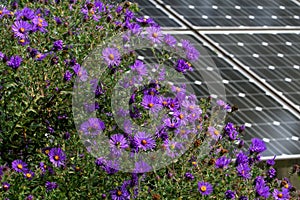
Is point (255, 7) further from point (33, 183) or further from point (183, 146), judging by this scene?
point (33, 183)

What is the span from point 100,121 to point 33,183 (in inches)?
19.8

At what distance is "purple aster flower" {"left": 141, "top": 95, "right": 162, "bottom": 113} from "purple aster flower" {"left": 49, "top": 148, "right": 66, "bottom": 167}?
0.53 metres

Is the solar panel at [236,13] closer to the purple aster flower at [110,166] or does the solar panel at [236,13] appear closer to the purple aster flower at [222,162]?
the purple aster flower at [222,162]

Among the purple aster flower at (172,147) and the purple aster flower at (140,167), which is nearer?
the purple aster flower at (140,167)

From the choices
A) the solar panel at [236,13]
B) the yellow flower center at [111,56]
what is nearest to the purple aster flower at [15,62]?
the yellow flower center at [111,56]

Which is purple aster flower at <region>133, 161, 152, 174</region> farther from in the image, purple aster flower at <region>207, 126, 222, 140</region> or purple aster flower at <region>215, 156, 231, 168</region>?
purple aster flower at <region>207, 126, 222, 140</region>

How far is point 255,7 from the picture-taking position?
852 cm

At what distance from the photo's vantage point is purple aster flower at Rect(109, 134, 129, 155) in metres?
4.12

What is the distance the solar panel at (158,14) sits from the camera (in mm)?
7416

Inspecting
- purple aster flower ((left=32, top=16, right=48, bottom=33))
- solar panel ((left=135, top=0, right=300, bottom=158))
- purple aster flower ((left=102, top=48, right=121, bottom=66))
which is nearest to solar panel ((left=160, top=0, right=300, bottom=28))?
solar panel ((left=135, top=0, right=300, bottom=158))

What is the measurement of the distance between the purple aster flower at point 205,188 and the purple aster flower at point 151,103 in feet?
1.57

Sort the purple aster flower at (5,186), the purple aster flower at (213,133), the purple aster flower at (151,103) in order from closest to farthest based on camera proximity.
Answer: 1. the purple aster flower at (5,186)
2. the purple aster flower at (151,103)
3. the purple aster flower at (213,133)

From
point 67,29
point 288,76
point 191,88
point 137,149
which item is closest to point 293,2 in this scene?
point 288,76

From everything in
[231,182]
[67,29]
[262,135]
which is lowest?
[262,135]
